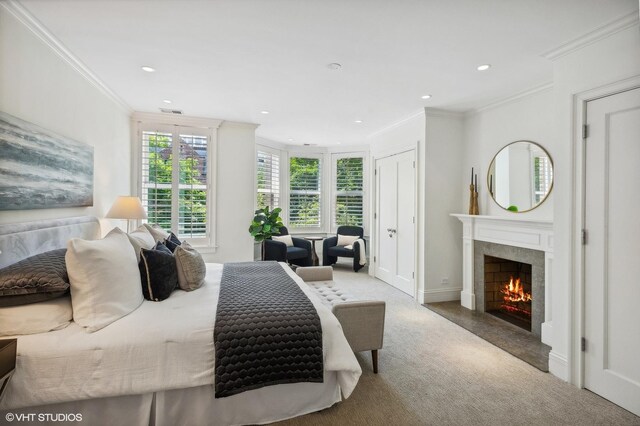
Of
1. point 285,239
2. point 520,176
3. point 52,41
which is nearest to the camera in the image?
point 52,41

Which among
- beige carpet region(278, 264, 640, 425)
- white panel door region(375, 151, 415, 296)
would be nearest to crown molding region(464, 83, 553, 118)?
white panel door region(375, 151, 415, 296)

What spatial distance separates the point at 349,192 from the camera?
6910mm

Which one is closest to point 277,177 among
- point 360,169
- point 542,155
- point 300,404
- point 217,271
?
point 360,169

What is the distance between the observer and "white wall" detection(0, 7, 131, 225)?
6.86 feet

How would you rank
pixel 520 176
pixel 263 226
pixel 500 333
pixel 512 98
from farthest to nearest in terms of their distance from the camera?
pixel 263 226 < pixel 512 98 < pixel 520 176 < pixel 500 333

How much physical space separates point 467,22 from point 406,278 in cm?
344

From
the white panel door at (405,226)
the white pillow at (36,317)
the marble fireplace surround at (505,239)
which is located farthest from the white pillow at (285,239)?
the white pillow at (36,317)

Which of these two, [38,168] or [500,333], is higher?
[38,168]

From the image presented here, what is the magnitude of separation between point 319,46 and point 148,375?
251 cm

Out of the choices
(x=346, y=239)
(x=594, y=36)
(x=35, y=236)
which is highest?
(x=594, y=36)

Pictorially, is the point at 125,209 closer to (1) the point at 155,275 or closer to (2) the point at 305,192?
(1) the point at 155,275

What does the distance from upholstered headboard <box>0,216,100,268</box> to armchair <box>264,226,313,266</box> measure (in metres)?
2.81

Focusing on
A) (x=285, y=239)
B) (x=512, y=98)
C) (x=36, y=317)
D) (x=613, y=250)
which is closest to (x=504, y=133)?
(x=512, y=98)

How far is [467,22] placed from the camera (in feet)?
7.13
